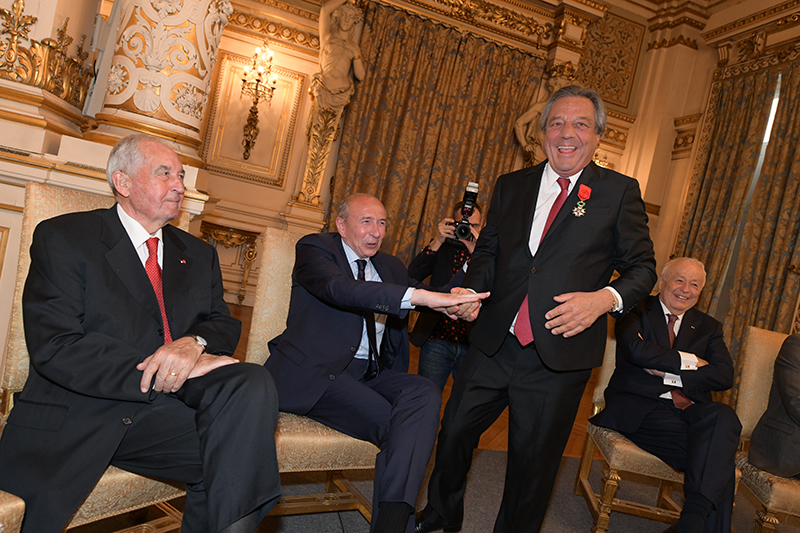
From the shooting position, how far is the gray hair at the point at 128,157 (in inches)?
70.4

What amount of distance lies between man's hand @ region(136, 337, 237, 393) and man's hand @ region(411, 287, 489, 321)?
0.72m

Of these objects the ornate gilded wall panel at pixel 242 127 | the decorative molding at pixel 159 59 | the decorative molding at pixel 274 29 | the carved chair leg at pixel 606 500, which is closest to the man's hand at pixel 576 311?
the carved chair leg at pixel 606 500

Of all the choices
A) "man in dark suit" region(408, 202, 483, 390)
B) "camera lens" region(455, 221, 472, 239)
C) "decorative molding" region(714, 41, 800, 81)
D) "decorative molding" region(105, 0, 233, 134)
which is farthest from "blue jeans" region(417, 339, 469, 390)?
"decorative molding" region(714, 41, 800, 81)

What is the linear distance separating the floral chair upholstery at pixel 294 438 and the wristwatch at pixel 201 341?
43 cm

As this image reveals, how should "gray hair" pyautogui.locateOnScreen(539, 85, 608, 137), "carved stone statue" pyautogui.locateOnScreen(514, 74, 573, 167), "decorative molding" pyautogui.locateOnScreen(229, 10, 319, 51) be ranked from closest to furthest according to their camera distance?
1. "gray hair" pyautogui.locateOnScreen(539, 85, 608, 137)
2. "decorative molding" pyautogui.locateOnScreen(229, 10, 319, 51)
3. "carved stone statue" pyautogui.locateOnScreen(514, 74, 573, 167)

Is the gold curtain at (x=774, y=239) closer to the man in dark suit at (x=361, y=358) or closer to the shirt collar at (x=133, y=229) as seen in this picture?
the man in dark suit at (x=361, y=358)

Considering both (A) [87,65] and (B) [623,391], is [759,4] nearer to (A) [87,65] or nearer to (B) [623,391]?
(B) [623,391]

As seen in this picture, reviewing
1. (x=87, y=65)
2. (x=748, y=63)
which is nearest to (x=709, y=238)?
(x=748, y=63)

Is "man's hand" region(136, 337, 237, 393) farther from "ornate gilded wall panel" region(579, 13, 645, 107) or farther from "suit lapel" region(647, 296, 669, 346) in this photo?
"ornate gilded wall panel" region(579, 13, 645, 107)

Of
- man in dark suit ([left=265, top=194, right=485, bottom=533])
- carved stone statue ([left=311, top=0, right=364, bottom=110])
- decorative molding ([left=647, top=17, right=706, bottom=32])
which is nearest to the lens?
man in dark suit ([left=265, top=194, right=485, bottom=533])

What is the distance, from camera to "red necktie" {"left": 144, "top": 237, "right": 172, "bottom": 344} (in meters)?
1.76

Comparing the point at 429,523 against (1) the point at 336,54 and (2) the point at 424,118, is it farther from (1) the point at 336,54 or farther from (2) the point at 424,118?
(2) the point at 424,118

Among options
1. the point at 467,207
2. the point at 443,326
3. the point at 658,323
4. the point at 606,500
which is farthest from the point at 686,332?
the point at 467,207

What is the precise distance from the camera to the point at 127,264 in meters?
1.68
